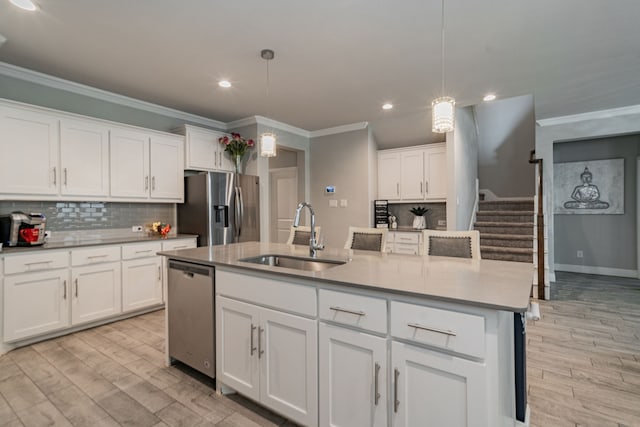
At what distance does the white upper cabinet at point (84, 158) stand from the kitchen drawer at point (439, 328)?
3473 millimetres

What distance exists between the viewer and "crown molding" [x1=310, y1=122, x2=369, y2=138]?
505 centimetres

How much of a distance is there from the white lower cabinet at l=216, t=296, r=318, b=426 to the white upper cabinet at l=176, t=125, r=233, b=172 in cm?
276

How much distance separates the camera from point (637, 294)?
423 cm

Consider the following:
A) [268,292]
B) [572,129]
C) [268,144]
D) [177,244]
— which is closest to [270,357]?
[268,292]

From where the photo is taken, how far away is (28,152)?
113 inches

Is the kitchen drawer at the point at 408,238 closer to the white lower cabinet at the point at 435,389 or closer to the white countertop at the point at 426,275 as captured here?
the white countertop at the point at 426,275

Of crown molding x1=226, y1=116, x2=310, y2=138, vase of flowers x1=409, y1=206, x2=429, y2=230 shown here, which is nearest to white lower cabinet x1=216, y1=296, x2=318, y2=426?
crown molding x1=226, y1=116, x2=310, y2=138

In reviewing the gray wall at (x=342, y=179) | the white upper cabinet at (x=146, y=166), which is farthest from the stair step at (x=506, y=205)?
the white upper cabinet at (x=146, y=166)

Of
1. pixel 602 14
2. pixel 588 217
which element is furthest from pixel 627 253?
pixel 602 14

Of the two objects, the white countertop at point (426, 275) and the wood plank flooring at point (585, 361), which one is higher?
the white countertop at point (426, 275)

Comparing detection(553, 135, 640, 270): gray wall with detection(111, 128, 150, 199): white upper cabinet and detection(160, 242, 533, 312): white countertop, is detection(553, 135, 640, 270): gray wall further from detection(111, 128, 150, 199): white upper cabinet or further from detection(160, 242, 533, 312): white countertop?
detection(111, 128, 150, 199): white upper cabinet

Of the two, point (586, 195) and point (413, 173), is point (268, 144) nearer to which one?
point (413, 173)

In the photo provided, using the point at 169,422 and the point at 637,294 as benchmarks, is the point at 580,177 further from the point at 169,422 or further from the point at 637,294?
the point at 169,422

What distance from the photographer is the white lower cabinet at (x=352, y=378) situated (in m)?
1.35
